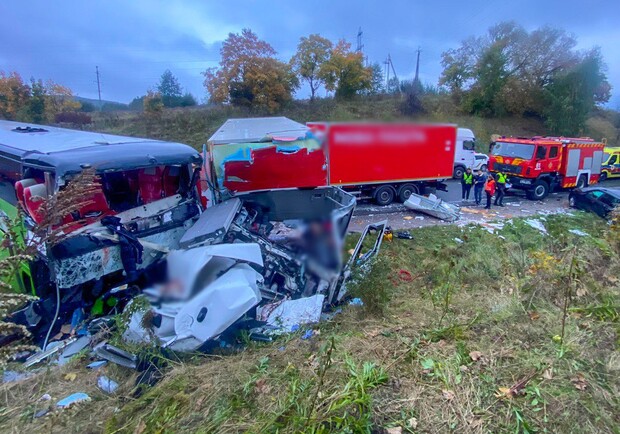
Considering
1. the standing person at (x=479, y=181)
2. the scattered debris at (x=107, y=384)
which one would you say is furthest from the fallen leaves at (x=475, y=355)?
the standing person at (x=479, y=181)

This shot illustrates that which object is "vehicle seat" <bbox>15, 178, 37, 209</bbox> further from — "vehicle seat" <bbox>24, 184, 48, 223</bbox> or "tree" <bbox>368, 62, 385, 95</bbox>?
"tree" <bbox>368, 62, 385, 95</bbox>

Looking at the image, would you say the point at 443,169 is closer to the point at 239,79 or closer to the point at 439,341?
the point at 239,79

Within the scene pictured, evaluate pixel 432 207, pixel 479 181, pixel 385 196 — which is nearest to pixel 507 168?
pixel 479 181

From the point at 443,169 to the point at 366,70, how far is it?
501 millimetres

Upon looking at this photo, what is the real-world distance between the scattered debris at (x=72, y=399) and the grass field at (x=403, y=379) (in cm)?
7

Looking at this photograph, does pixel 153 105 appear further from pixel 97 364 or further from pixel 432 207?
pixel 432 207

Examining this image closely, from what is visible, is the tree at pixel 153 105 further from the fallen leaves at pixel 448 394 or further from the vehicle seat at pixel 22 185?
the fallen leaves at pixel 448 394

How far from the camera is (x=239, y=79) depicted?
2.05 meters

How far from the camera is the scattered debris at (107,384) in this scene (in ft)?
8.90

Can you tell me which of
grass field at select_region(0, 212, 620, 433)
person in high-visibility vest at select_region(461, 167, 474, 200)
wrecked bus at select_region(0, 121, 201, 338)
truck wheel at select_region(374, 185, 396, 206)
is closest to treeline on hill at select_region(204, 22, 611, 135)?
grass field at select_region(0, 212, 620, 433)

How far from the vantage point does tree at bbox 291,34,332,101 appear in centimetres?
139

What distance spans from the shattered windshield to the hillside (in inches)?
334

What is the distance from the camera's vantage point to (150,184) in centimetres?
496

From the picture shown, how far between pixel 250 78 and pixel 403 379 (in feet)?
7.01
